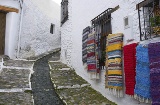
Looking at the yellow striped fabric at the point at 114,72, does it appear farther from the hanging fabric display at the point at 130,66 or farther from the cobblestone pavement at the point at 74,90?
the cobblestone pavement at the point at 74,90

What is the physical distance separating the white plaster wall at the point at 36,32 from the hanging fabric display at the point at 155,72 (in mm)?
12257

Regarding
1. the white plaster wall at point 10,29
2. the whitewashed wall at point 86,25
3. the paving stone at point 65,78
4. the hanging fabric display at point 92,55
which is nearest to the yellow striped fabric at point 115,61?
the whitewashed wall at point 86,25

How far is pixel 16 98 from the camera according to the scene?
21.6ft

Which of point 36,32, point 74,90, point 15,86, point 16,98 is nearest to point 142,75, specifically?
point 74,90

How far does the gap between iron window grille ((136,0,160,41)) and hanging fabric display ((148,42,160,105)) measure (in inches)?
16.7

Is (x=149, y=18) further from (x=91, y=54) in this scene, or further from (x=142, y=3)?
(x=91, y=54)

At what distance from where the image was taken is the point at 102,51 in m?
7.63

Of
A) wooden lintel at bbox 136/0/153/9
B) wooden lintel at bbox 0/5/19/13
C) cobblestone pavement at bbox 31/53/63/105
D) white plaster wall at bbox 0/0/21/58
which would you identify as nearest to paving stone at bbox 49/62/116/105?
cobblestone pavement at bbox 31/53/63/105

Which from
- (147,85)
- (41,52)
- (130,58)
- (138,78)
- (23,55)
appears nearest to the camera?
(147,85)

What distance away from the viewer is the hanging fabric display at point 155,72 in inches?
170

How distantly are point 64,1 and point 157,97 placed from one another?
10.1 meters

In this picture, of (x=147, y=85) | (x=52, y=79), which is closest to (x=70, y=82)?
(x=52, y=79)

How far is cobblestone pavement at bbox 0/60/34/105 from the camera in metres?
6.40

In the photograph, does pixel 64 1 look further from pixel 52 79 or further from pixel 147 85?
pixel 147 85
